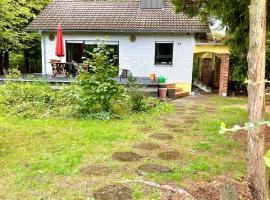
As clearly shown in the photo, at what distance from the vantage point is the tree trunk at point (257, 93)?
3.73m

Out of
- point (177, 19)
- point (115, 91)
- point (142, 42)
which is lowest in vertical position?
point (115, 91)

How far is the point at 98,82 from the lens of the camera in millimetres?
9438

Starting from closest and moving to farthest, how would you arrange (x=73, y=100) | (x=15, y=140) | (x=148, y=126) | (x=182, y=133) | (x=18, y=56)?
(x=15, y=140) → (x=182, y=133) → (x=148, y=126) → (x=73, y=100) → (x=18, y=56)

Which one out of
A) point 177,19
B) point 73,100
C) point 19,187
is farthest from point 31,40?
point 19,187

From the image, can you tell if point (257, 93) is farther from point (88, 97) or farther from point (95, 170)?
point (88, 97)

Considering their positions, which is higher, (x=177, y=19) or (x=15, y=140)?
(x=177, y=19)

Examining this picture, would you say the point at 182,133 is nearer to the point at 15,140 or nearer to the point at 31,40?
the point at 15,140

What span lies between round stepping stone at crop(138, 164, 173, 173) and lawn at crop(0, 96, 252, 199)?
41 mm

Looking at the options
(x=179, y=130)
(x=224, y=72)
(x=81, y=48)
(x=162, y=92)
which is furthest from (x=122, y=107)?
(x=81, y=48)

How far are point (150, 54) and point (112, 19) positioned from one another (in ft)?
8.89

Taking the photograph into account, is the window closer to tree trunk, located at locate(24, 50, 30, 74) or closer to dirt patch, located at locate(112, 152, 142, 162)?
dirt patch, located at locate(112, 152, 142, 162)

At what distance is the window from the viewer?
15908 mm

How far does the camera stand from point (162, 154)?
620 centimetres

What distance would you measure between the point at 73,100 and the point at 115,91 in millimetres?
1680
